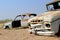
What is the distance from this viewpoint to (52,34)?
11.1m

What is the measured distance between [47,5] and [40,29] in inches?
106

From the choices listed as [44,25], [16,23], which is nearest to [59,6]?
[44,25]

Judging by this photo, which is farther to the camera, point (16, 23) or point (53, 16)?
point (16, 23)

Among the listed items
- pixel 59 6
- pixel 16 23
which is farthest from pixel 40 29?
pixel 16 23

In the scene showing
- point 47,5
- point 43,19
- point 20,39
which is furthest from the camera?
point 47,5

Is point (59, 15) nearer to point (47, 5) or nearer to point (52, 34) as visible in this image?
point (52, 34)

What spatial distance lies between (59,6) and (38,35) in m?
2.32

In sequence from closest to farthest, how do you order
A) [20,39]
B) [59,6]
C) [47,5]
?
[20,39] < [59,6] < [47,5]

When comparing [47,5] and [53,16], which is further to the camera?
[47,5]

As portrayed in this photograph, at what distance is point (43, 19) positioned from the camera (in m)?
11.8

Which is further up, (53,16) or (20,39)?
(53,16)

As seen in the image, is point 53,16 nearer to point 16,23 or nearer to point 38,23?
point 38,23

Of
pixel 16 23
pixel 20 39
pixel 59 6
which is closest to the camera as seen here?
pixel 20 39

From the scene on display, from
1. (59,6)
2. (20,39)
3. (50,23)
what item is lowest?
(20,39)
